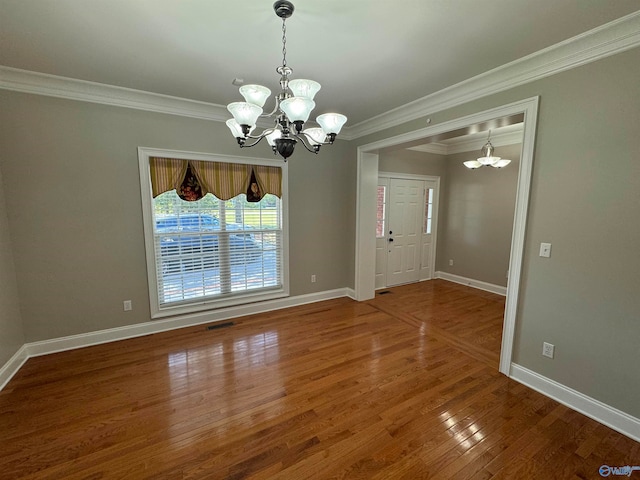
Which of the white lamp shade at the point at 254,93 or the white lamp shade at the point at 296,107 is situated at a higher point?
the white lamp shade at the point at 254,93

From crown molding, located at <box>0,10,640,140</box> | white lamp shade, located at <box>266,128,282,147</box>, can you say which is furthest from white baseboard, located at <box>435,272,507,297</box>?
white lamp shade, located at <box>266,128,282,147</box>

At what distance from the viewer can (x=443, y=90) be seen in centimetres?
279

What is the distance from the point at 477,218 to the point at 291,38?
4709mm

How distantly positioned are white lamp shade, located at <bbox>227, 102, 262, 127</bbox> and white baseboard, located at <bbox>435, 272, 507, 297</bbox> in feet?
16.8

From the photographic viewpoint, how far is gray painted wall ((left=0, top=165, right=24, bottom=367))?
2.45m

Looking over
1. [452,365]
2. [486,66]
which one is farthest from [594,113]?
[452,365]

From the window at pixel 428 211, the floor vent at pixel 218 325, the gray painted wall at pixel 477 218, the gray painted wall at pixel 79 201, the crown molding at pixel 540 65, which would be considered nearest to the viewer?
the crown molding at pixel 540 65

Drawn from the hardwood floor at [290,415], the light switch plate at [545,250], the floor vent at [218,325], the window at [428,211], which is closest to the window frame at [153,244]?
the floor vent at [218,325]

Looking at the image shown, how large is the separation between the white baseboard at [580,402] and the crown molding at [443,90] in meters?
2.52

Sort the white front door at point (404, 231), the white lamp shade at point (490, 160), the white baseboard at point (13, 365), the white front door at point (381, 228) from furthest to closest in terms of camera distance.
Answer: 1. the white front door at point (404, 231)
2. the white front door at point (381, 228)
3. the white lamp shade at point (490, 160)
4. the white baseboard at point (13, 365)

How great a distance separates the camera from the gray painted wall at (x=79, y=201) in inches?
104

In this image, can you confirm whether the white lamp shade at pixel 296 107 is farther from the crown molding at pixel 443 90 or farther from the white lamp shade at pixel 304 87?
the crown molding at pixel 443 90

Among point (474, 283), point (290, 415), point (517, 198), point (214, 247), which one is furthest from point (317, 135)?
point (474, 283)

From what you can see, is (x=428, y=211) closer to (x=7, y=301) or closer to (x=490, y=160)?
(x=490, y=160)
